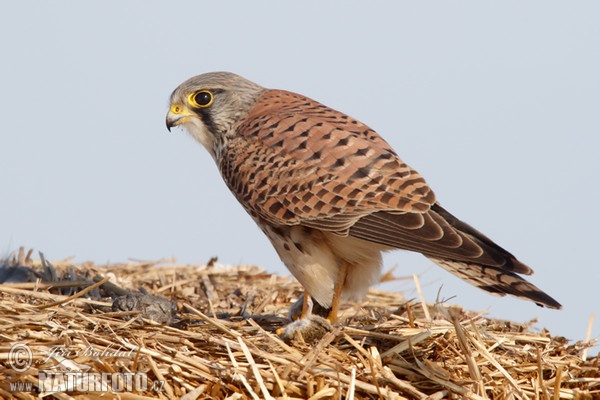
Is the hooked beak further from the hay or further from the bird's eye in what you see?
the hay

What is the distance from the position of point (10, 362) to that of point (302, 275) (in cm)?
156

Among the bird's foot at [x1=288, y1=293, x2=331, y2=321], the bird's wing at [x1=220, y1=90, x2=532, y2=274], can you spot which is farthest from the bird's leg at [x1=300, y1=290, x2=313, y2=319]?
the bird's wing at [x1=220, y1=90, x2=532, y2=274]

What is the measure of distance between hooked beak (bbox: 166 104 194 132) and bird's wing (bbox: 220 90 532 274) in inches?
20.8

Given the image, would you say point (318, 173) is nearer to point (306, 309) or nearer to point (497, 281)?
point (306, 309)

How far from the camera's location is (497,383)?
12.4 ft

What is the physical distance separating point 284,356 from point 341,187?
1111mm

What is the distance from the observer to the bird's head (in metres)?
5.26

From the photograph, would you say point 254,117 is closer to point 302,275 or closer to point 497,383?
point 302,275

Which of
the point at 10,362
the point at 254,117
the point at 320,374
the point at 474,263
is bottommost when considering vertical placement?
the point at 10,362

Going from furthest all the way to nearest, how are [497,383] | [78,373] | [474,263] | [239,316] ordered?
[239,316] → [474,263] → [497,383] → [78,373]

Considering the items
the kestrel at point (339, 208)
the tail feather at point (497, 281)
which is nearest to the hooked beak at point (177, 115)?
the kestrel at point (339, 208)

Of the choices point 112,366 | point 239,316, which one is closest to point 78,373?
point 112,366

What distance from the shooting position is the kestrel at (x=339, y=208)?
4078 millimetres

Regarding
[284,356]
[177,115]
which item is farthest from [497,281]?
[177,115]
